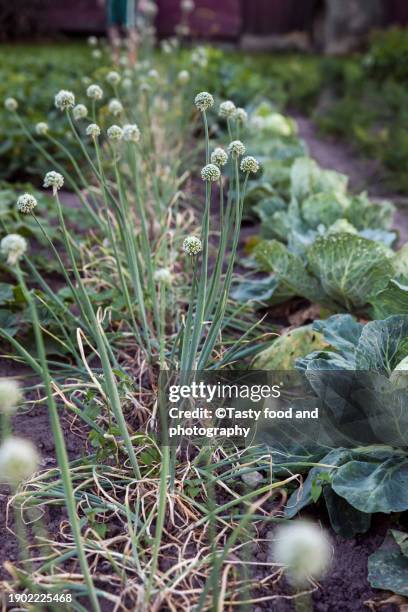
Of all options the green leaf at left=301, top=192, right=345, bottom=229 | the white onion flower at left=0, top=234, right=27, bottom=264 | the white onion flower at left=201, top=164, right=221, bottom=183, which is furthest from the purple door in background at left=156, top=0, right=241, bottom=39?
the white onion flower at left=0, top=234, right=27, bottom=264

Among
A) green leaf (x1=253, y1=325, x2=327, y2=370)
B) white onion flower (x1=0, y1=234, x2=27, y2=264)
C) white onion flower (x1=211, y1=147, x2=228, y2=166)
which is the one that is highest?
white onion flower (x1=211, y1=147, x2=228, y2=166)

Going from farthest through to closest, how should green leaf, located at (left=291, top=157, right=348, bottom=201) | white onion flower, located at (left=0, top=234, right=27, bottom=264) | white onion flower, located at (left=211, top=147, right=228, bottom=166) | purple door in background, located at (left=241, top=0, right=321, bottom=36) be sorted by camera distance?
purple door in background, located at (left=241, top=0, right=321, bottom=36)
green leaf, located at (left=291, top=157, right=348, bottom=201)
white onion flower, located at (left=211, top=147, right=228, bottom=166)
white onion flower, located at (left=0, top=234, right=27, bottom=264)

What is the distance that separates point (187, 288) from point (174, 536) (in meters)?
1.05

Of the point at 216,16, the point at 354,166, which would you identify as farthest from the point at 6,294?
the point at 216,16

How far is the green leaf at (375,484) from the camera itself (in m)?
1.36

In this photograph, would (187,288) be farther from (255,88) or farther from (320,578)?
(255,88)

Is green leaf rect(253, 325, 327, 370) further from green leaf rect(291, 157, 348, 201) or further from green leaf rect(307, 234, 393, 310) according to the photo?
green leaf rect(291, 157, 348, 201)

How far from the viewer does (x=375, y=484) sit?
55.1 inches

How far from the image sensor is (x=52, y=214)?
115 inches

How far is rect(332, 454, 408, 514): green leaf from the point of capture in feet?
4.45

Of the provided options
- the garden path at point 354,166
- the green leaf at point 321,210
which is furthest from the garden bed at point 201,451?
the garden path at point 354,166

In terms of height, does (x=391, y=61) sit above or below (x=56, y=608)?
above

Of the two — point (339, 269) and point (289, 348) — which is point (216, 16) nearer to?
point (339, 269)

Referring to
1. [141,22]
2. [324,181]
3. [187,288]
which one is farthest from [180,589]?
[141,22]
